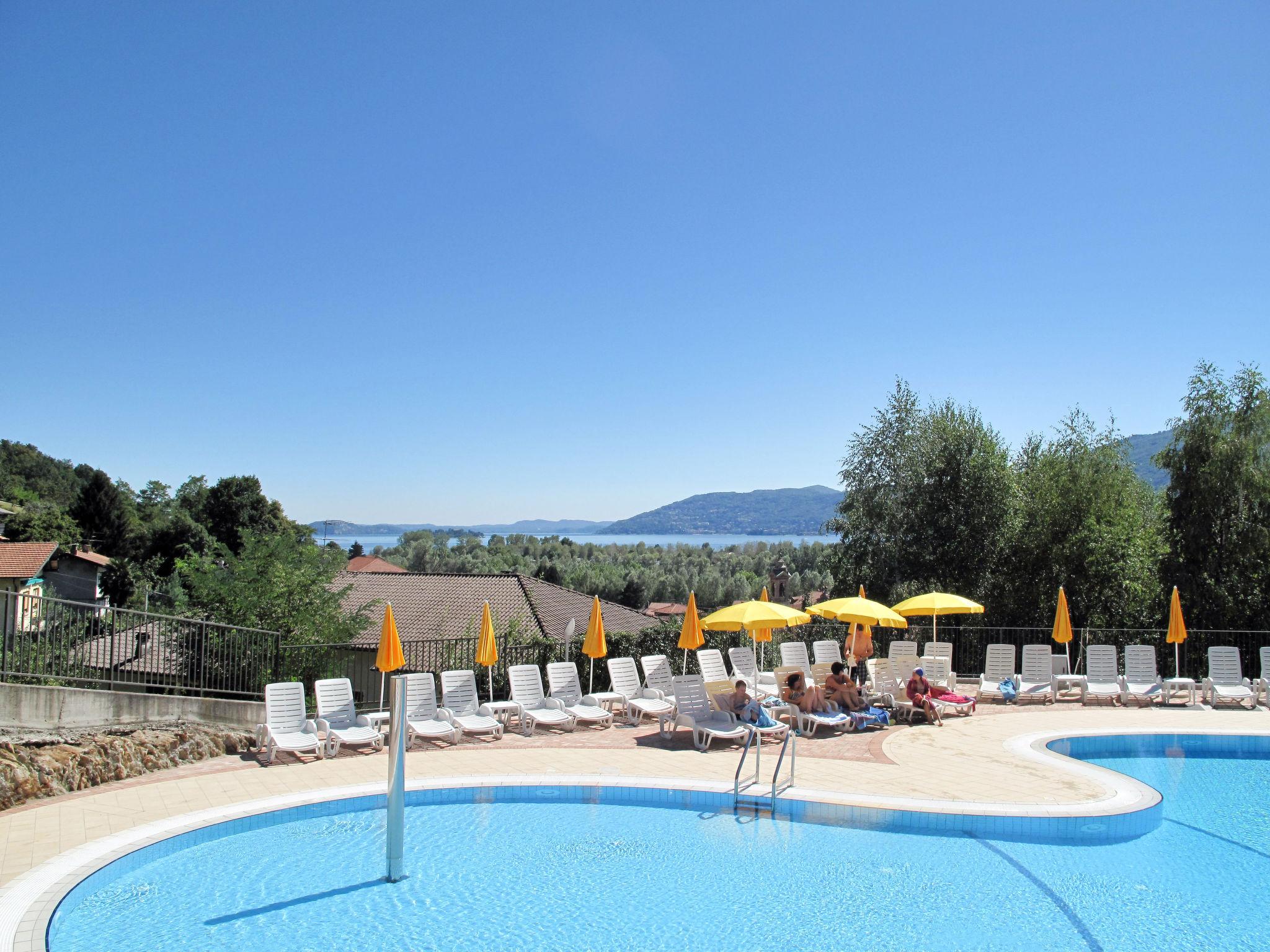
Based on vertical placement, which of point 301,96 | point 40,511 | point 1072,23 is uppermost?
point 1072,23

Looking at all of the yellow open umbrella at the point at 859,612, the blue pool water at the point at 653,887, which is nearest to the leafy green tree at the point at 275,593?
the blue pool water at the point at 653,887

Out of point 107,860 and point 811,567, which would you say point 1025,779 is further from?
point 811,567

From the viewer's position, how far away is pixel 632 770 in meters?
10.8

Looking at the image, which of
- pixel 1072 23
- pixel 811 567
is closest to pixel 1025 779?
pixel 1072 23

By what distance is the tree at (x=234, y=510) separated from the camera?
49.3 meters

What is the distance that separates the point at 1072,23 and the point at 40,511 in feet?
229

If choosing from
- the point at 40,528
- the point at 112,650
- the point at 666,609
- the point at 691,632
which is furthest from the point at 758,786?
the point at 666,609

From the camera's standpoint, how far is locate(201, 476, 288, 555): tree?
49.3m

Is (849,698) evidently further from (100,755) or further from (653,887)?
(100,755)

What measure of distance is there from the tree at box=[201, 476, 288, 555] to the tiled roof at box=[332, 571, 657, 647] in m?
18.6

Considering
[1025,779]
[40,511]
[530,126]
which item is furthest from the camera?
[40,511]

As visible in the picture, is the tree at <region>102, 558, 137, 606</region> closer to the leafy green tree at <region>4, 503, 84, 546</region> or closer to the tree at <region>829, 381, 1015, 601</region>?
the leafy green tree at <region>4, 503, 84, 546</region>

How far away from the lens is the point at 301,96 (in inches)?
552

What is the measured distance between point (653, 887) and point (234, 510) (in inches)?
1905
